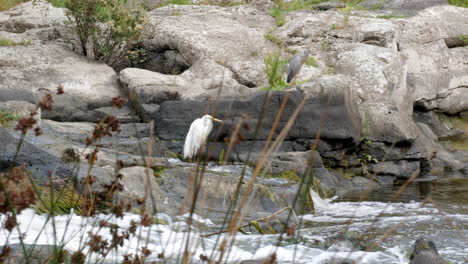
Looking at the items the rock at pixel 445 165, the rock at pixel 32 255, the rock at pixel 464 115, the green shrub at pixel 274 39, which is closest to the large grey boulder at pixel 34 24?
the green shrub at pixel 274 39

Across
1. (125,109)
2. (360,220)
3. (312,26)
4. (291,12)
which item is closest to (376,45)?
(312,26)

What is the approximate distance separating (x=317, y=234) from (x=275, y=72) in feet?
17.2

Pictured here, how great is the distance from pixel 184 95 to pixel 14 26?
5273 mm

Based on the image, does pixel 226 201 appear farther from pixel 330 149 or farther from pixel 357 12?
pixel 357 12

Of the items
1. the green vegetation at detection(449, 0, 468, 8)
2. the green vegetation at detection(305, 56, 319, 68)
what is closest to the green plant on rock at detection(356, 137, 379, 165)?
the green vegetation at detection(305, 56, 319, 68)

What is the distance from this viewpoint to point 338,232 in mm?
5609

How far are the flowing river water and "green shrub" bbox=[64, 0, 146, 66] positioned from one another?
565cm

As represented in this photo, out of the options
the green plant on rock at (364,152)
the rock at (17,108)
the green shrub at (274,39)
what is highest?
the green shrub at (274,39)

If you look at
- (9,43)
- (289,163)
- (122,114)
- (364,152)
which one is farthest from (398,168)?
(9,43)

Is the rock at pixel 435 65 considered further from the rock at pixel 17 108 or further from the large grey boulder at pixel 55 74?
the rock at pixel 17 108

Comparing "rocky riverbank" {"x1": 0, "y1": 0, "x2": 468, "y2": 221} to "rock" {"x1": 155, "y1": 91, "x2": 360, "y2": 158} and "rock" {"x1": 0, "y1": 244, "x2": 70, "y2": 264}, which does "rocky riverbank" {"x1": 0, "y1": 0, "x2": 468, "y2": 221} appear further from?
"rock" {"x1": 0, "y1": 244, "x2": 70, "y2": 264}

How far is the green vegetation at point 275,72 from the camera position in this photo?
34.5 ft

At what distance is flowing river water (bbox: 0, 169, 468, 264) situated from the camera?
431 cm

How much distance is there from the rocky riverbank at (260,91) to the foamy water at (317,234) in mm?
766
